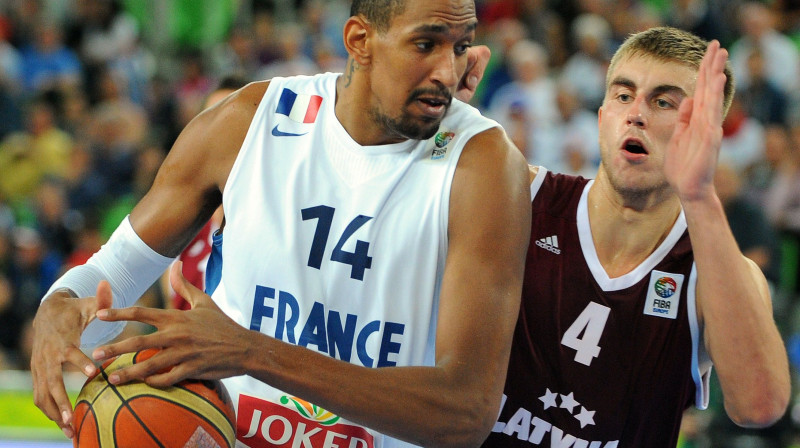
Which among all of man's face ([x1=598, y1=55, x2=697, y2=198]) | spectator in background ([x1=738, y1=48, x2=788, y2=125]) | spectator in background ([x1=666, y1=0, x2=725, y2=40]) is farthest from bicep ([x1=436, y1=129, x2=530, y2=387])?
spectator in background ([x1=666, y1=0, x2=725, y2=40])

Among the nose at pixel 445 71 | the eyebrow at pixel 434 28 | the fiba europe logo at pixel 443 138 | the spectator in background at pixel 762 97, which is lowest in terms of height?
the spectator in background at pixel 762 97

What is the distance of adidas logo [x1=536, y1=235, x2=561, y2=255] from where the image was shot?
344 centimetres

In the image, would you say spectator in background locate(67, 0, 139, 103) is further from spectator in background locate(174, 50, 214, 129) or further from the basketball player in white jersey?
the basketball player in white jersey

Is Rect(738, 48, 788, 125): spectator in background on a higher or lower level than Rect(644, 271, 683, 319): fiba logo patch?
lower

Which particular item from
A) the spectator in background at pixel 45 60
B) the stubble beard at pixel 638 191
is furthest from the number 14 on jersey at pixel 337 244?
the spectator in background at pixel 45 60

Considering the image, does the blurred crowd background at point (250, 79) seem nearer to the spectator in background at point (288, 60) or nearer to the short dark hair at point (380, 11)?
the spectator in background at point (288, 60)

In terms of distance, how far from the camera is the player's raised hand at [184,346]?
2436 mm

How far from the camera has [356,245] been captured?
9.96 ft

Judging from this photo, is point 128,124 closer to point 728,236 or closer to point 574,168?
point 574,168

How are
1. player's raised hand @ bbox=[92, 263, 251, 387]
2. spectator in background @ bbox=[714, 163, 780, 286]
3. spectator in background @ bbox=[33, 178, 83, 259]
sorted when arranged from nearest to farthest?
player's raised hand @ bbox=[92, 263, 251, 387] < spectator in background @ bbox=[714, 163, 780, 286] < spectator in background @ bbox=[33, 178, 83, 259]

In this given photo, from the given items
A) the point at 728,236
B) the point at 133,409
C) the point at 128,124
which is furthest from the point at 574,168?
the point at 133,409

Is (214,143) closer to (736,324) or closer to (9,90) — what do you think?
(736,324)

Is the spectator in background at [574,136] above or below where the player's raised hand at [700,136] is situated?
below

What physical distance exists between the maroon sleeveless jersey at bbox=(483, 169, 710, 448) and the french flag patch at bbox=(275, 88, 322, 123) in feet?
3.02
